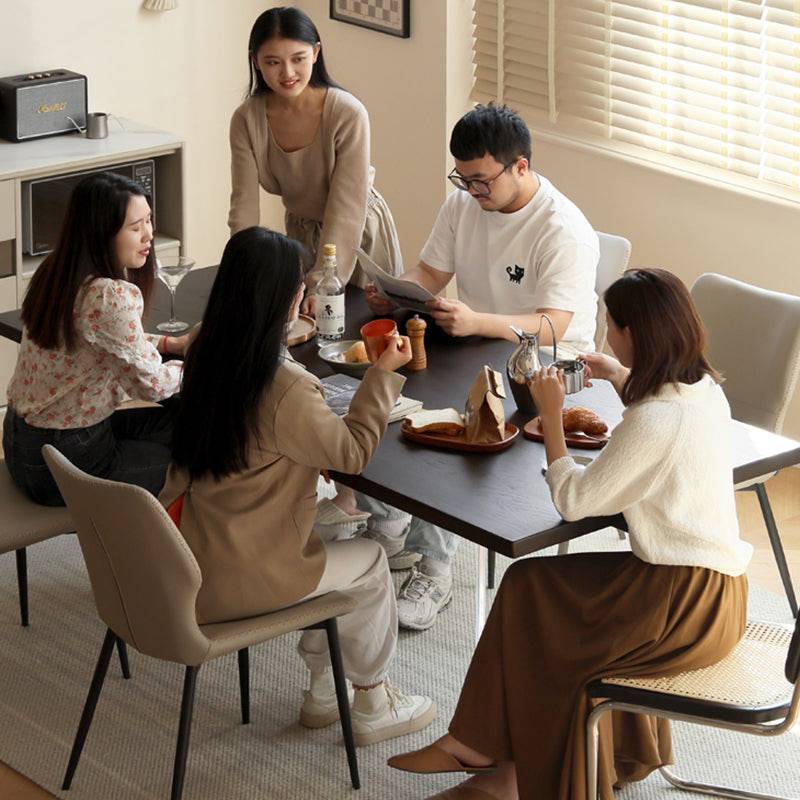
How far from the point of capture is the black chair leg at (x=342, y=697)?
9.20ft

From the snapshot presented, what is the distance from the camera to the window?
422 centimetres

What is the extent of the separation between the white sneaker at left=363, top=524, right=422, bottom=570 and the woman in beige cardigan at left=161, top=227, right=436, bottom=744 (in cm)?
87

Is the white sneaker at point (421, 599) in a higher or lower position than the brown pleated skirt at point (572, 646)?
lower

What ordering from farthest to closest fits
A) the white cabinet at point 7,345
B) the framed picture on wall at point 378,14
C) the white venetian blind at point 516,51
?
the framed picture on wall at point 378,14 < the white venetian blind at point 516,51 < the white cabinet at point 7,345

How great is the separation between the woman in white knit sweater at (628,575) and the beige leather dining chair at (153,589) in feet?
1.17

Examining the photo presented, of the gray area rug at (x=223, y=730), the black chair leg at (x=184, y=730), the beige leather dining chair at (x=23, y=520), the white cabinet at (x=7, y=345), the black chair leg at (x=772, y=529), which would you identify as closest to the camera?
the black chair leg at (x=184, y=730)

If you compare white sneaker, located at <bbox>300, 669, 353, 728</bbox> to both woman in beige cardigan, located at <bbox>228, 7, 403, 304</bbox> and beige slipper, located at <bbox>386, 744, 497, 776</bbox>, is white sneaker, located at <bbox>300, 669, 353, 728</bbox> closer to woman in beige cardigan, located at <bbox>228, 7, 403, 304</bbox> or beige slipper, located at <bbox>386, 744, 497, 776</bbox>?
beige slipper, located at <bbox>386, 744, 497, 776</bbox>

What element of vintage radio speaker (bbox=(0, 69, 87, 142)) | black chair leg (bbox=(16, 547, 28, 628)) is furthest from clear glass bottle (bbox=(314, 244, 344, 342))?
vintage radio speaker (bbox=(0, 69, 87, 142))

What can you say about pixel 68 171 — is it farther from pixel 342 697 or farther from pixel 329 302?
pixel 342 697

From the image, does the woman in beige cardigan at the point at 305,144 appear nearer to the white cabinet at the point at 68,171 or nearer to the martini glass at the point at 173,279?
the martini glass at the point at 173,279

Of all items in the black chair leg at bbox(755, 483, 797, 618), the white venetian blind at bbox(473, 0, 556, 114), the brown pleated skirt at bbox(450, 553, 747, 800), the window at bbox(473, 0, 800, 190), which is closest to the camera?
the brown pleated skirt at bbox(450, 553, 747, 800)

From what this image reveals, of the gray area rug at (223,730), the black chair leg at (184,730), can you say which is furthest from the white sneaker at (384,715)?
the black chair leg at (184,730)

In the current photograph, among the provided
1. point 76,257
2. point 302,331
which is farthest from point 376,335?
point 76,257

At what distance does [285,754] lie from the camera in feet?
10.00
